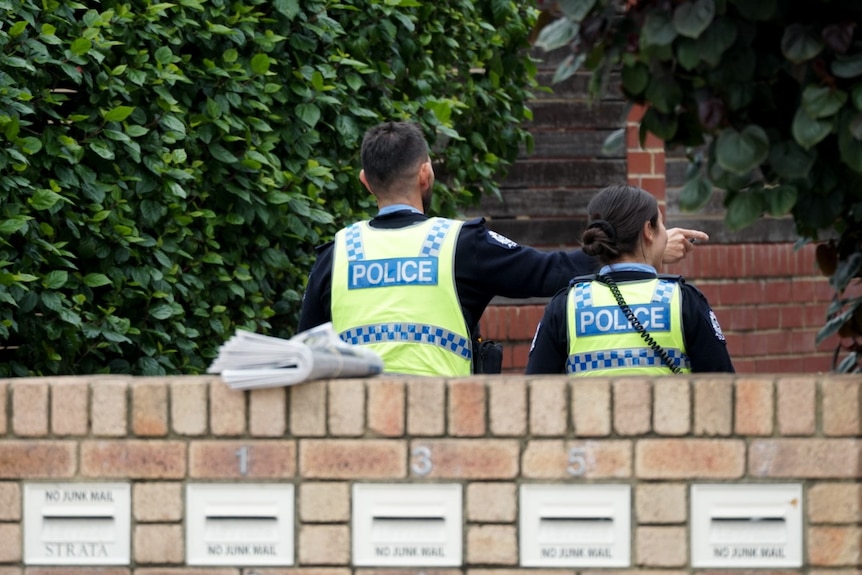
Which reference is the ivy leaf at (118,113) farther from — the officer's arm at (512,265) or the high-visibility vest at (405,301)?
the officer's arm at (512,265)

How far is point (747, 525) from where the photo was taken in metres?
3.12

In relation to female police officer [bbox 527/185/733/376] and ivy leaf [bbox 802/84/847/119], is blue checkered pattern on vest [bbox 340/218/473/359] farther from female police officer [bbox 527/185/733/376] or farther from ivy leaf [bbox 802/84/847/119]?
ivy leaf [bbox 802/84/847/119]

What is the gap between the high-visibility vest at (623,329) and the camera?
4.29 metres

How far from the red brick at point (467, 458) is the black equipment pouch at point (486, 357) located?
4.71 feet

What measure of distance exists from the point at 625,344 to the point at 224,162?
1.62 m

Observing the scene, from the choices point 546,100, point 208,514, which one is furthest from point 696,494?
point 546,100

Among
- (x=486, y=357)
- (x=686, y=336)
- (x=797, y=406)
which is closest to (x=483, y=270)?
(x=486, y=357)

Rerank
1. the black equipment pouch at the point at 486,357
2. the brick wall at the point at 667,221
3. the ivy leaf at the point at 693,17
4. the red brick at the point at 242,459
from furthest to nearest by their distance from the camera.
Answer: the brick wall at the point at 667,221
the black equipment pouch at the point at 486,357
the red brick at the point at 242,459
the ivy leaf at the point at 693,17

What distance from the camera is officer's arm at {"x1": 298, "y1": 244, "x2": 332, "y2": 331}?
14.8 feet

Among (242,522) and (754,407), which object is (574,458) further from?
(242,522)

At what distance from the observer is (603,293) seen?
14.4ft

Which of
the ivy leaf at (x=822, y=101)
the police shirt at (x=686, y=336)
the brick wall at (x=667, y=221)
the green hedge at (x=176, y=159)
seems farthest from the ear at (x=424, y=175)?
the brick wall at (x=667, y=221)

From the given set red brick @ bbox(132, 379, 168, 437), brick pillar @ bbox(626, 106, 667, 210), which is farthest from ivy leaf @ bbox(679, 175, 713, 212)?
brick pillar @ bbox(626, 106, 667, 210)

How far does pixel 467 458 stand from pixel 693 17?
3.33 feet
